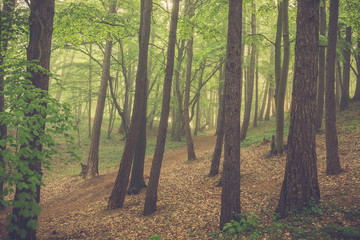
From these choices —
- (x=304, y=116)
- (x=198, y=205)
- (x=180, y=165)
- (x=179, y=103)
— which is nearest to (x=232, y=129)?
(x=304, y=116)

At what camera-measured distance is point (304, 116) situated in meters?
5.58

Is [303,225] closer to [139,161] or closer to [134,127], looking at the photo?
[134,127]

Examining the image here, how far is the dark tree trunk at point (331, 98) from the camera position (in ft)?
24.7

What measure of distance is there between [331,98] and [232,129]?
4.13 m

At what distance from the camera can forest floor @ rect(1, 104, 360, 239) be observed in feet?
17.4

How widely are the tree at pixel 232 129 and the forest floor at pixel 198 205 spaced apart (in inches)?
32.7

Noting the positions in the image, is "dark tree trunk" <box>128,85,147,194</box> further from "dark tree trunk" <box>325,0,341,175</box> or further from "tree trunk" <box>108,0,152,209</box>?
"dark tree trunk" <box>325,0,341,175</box>

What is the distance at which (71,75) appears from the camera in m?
20.0

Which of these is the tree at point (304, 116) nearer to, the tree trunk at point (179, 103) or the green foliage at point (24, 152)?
the green foliage at point (24, 152)

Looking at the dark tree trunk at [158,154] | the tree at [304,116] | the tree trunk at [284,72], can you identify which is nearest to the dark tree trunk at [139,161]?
the dark tree trunk at [158,154]

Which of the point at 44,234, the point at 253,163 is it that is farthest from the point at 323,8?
the point at 44,234

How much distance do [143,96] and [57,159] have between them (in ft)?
46.0

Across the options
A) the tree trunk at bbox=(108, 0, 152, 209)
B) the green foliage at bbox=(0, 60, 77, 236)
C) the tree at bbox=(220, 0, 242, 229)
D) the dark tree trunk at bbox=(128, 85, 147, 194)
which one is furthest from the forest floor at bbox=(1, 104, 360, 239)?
the green foliage at bbox=(0, 60, 77, 236)

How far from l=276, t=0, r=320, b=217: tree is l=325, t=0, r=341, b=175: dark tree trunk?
2.53 meters
